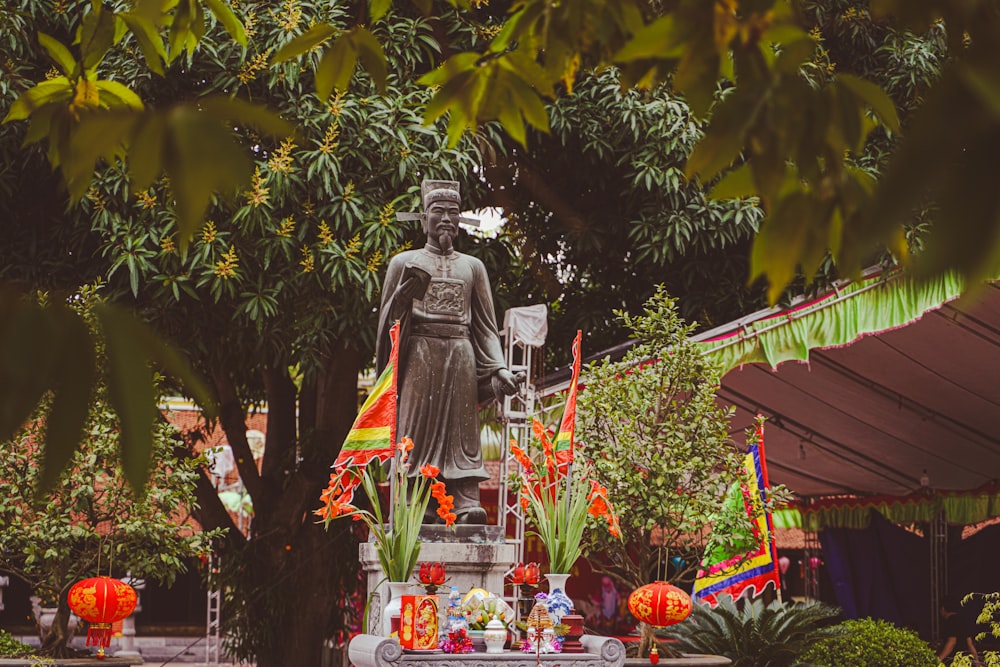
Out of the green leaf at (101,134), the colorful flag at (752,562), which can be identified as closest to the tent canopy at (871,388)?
the colorful flag at (752,562)

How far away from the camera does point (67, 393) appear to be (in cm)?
162

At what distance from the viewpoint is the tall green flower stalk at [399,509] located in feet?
27.2

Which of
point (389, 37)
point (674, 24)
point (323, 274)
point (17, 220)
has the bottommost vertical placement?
point (674, 24)

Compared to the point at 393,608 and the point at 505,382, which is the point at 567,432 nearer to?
the point at 505,382

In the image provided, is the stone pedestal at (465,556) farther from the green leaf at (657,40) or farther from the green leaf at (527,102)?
the green leaf at (657,40)

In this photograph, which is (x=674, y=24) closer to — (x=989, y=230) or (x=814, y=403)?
(x=989, y=230)

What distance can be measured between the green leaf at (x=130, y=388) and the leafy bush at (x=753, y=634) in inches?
382

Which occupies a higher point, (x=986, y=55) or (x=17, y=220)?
(x=17, y=220)

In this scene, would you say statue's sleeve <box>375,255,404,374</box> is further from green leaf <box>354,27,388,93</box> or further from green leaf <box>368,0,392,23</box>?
green leaf <box>354,27,388,93</box>

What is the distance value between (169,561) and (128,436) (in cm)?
976

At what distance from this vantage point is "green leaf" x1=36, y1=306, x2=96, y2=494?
5.25 ft

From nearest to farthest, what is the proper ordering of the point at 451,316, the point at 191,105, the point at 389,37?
the point at 191,105 < the point at 451,316 < the point at 389,37

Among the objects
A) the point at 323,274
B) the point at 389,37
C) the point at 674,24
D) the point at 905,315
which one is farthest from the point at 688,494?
the point at 674,24

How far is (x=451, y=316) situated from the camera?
9.29 meters
